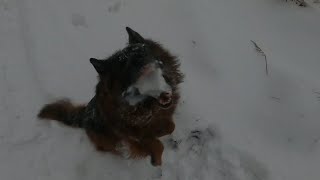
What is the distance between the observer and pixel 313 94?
13.0 feet

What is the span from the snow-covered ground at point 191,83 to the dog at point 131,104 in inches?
13.0

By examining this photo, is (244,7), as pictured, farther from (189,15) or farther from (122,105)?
(122,105)

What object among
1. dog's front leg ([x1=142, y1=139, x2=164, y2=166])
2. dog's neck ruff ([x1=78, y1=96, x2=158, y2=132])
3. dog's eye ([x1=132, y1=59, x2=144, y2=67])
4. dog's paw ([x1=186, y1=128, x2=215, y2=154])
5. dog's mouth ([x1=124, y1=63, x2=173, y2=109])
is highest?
dog's eye ([x1=132, y1=59, x2=144, y2=67])

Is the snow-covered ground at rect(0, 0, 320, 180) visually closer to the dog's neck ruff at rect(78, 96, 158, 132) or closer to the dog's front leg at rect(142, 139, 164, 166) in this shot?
the dog's front leg at rect(142, 139, 164, 166)

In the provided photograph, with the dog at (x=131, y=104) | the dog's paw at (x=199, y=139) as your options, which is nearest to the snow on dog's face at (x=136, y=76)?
the dog at (x=131, y=104)

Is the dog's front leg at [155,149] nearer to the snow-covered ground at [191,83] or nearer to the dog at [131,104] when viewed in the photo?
the dog at [131,104]

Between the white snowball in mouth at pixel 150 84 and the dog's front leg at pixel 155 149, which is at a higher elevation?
the white snowball in mouth at pixel 150 84

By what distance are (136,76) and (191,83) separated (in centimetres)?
150

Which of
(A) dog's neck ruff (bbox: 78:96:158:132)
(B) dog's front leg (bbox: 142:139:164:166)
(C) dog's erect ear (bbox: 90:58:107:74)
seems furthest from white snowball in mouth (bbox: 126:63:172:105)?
(B) dog's front leg (bbox: 142:139:164:166)

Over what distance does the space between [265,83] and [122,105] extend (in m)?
1.64

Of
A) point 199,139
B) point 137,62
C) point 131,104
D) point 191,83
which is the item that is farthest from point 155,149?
point 137,62

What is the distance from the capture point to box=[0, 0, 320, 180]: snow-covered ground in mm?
3824

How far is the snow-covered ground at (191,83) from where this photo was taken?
3.82 m

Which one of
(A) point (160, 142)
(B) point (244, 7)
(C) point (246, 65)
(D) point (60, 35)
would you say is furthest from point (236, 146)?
(D) point (60, 35)
